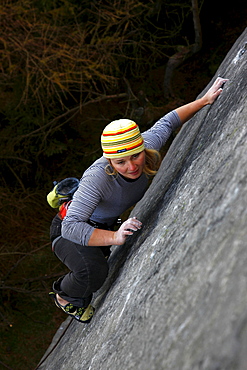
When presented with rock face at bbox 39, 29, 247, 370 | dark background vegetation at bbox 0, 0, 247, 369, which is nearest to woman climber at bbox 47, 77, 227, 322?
rock face at bbox 39, 29, 247, 370

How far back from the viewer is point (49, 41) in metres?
5.84

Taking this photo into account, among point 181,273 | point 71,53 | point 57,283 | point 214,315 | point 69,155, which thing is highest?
point 214,315

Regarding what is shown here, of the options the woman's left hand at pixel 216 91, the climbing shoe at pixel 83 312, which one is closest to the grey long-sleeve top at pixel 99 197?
the woman's left hand at pixel 216 91

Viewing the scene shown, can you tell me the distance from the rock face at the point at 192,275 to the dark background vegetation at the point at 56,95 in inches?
148

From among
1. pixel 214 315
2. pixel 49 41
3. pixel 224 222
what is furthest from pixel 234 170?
pixel 49 41

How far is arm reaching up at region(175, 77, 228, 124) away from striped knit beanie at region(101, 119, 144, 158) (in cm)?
66

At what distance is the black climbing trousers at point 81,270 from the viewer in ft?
9.41

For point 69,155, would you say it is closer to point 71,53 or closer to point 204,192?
point 71,53

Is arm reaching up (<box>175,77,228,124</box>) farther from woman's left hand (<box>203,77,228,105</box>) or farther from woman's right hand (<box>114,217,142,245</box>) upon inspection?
woman's right hand (<box>114,217,142,245</box>)

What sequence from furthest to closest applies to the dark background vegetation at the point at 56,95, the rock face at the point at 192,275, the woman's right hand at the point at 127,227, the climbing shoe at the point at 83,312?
1. the dark background vegetation at the point at 56,95
2. the climbing shoe at the point at 83,312
3. the woman's right hand at the point at 127,227
4. the rock face at the point at 192,275

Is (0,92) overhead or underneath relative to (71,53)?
underneath

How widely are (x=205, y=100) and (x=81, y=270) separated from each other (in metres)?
1.41

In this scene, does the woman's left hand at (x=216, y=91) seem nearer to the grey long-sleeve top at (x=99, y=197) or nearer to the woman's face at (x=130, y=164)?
the grey long-sleeve top at (x=99, y=197)

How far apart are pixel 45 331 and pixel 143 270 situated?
20.3 feet
